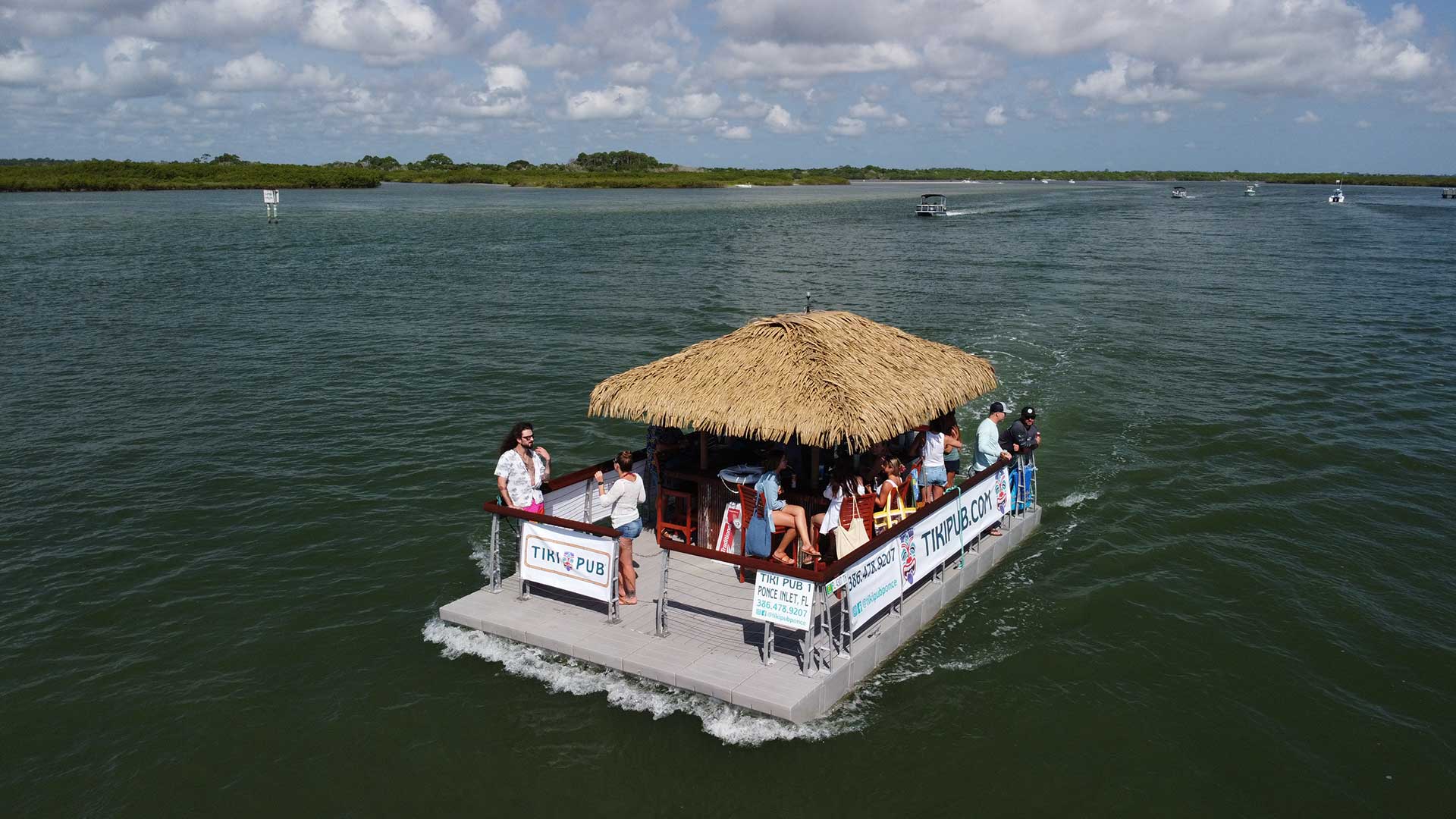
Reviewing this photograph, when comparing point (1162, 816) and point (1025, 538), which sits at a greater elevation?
point (1025, 538)

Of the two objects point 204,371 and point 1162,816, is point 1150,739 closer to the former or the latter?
point 1162,816

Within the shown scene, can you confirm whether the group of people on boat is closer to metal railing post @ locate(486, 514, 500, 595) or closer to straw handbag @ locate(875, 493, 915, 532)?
straw handbag @ locate(875, 493, 915, 532)

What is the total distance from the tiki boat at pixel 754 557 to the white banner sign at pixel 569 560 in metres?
0.02

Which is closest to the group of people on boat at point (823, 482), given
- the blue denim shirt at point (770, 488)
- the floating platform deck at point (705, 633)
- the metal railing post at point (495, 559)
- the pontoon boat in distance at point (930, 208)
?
the blue denim shirt at point (770, 488)

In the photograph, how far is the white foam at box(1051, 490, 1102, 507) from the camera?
18156 millimetres

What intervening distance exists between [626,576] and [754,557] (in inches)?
68.5

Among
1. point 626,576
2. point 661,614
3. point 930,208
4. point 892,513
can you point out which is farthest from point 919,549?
point 930,208

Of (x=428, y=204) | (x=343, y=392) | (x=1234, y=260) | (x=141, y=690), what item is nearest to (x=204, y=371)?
(x=343, y=392)

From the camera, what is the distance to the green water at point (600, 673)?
10203 millimetres

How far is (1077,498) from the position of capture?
18453 millimetres

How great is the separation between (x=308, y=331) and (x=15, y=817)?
86.8 ft

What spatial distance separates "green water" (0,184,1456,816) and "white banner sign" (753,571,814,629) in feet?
3.97

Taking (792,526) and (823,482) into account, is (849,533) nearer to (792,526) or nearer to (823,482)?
(792,526)

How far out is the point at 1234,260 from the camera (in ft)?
186
